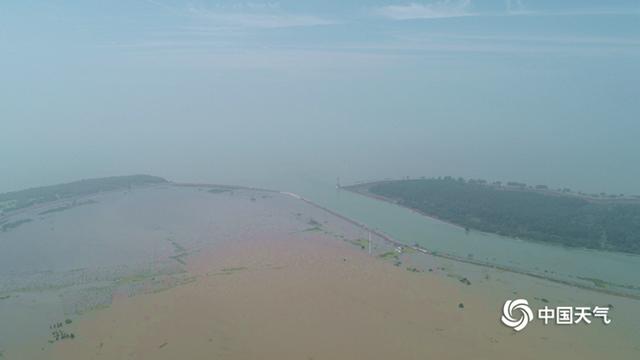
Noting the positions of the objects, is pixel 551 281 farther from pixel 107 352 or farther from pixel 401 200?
pixel 107 352

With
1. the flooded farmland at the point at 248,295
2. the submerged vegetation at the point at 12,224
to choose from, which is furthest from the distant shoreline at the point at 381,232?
the submerged vegetation at the point at 12,224

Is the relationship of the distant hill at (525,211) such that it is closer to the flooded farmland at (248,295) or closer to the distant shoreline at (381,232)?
the distant shoreline at (381,232)

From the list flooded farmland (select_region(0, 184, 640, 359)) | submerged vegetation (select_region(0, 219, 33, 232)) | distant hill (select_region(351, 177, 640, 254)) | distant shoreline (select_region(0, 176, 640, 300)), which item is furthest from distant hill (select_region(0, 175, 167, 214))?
distant hill (select_region(351, 177, 640, 254))

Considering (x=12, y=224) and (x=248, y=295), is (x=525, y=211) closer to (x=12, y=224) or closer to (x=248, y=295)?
(x=248, y=295)

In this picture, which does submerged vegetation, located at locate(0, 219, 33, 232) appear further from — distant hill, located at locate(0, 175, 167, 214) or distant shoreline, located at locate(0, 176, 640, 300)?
distant hill, located at locate(0, 175, 167, 214)

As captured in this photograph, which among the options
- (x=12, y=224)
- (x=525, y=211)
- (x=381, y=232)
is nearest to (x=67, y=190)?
(x=12, y=224)

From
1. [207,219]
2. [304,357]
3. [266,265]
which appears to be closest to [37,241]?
[207,219]
